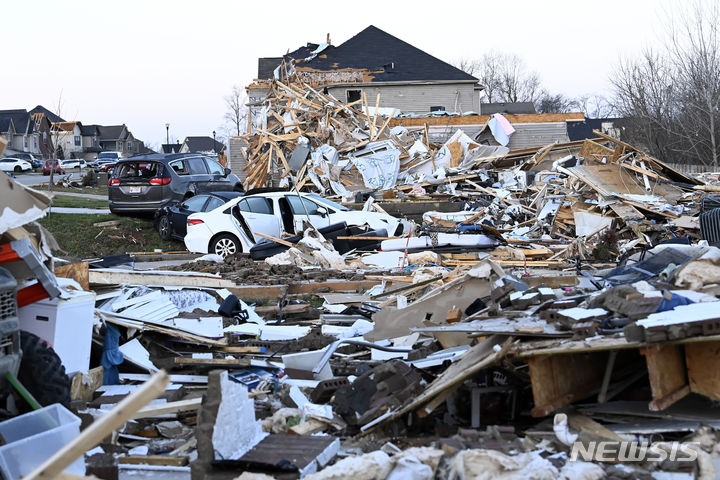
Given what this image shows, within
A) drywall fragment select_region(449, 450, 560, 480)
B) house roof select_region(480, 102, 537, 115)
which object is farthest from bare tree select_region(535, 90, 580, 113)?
drywall fragment select_region(449, 450, 560, 480)

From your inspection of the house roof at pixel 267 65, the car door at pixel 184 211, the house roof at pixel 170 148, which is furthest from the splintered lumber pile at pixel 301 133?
the house roof at pixel 170 148

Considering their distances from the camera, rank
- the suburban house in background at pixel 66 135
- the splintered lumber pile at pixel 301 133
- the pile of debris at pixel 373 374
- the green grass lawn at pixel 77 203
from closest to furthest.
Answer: the pile of debris at pixel 373 374
the splintered lumber pile at pixel 301 133
the green grass lawn at pixel 77 203
the suburban house in background at pixel 66 135

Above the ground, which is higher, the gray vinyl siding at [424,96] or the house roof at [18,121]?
the house roof at [18,121]

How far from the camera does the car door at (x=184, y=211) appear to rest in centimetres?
1758

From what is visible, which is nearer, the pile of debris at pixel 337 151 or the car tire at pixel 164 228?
the car tire at pixel 164 228

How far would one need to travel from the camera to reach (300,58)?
4184 centimetres

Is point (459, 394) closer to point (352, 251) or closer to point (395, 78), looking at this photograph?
point (352, 251)

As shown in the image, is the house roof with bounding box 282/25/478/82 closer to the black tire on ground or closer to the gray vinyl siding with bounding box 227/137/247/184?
the gray vinyl siding with bounding box 227/137/247/184

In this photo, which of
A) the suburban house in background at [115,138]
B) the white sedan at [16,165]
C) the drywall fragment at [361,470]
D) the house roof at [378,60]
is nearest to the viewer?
the drywall fragment at [361,470]

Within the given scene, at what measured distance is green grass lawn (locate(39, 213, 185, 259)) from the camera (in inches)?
739

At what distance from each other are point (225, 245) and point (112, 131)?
310ft

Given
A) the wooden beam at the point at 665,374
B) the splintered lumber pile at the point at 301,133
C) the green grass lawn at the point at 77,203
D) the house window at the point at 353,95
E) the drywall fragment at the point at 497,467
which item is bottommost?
the drywall fragment at the point at 497,467

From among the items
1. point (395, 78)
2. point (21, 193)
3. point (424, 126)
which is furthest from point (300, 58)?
point (21, 193)

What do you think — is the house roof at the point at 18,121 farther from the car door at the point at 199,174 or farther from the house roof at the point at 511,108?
the car door at the point at 199,174
